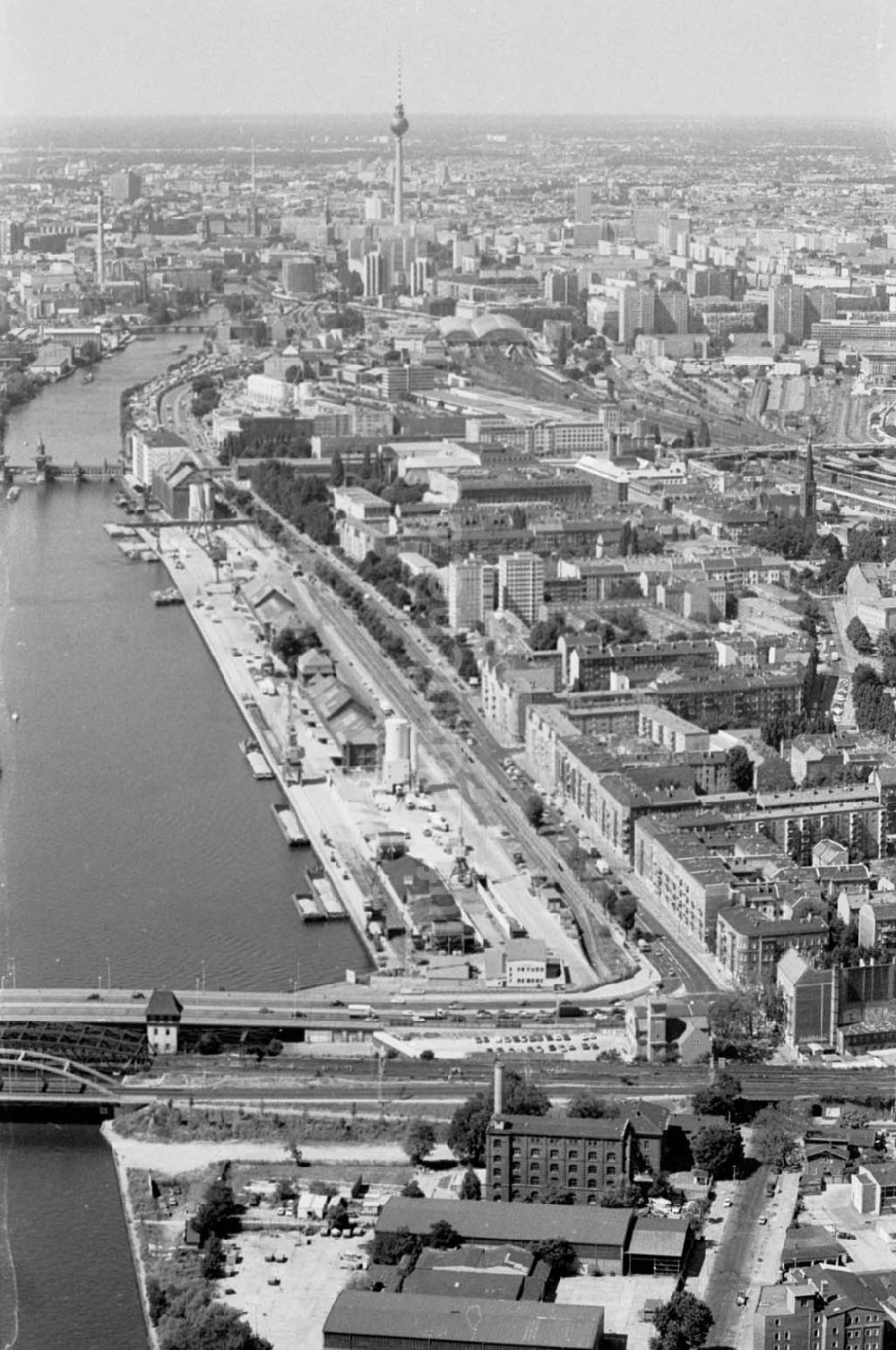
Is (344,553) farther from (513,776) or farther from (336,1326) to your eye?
(336,1326)

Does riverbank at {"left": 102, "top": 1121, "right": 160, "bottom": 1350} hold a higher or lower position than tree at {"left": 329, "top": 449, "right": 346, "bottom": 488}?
higher

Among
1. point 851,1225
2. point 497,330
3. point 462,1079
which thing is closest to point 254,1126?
point 462,1079

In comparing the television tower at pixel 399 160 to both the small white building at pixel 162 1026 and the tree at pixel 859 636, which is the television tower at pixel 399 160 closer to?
the tree at pixel 859 636

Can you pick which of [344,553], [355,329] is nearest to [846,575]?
[344,553]

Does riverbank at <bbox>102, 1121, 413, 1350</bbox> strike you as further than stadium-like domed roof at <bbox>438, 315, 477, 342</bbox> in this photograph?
No

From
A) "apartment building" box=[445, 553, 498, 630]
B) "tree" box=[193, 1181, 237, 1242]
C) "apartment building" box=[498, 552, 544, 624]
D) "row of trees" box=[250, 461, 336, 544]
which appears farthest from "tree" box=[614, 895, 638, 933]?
"row of trees" box=[250, 461, 336, 544]

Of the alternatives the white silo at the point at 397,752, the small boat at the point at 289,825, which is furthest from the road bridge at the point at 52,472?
the small boat at the point at 289,825

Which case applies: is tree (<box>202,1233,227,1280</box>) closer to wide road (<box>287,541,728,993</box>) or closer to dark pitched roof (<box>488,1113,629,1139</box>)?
dark pitched roof (<box>488,1113,629,1139</box>)
